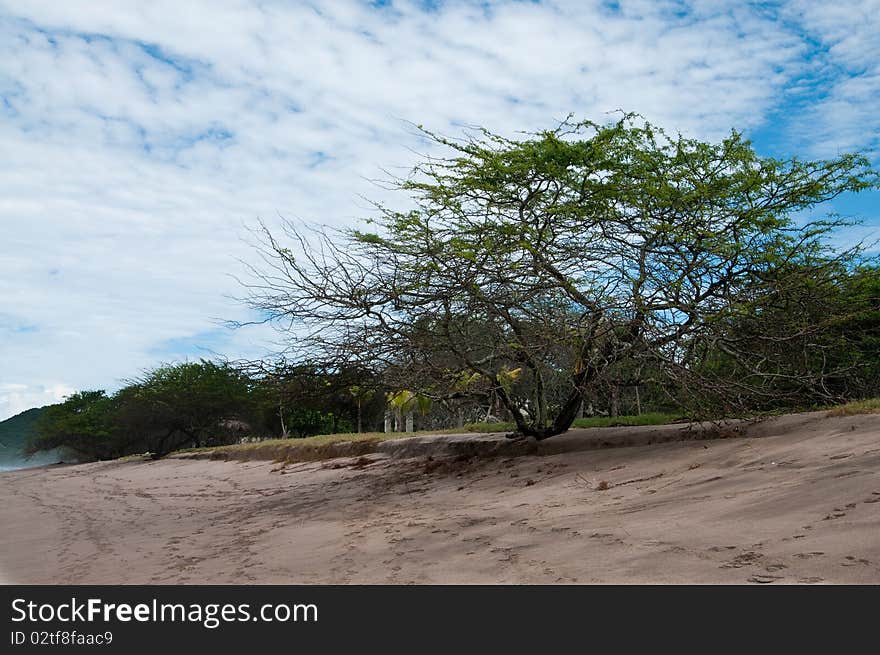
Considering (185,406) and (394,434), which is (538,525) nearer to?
(394,434)

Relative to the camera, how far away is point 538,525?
593cm

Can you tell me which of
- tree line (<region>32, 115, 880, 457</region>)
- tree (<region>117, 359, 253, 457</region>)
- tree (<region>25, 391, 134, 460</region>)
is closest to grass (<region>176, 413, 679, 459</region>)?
tree line (<region>32, 115, 880, 457</region>)

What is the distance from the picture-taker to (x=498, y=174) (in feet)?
34.3

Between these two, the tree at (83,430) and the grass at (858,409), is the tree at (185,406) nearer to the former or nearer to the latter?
the tree at (83,430)

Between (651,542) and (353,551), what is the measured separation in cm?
259

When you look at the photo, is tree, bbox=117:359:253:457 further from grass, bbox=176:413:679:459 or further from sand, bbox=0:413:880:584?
sand, bbox=0:413:880:584

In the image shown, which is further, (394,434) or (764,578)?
(394,434)

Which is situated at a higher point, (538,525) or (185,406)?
(185,406)

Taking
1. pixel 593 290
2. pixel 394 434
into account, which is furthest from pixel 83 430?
pixel 593 290

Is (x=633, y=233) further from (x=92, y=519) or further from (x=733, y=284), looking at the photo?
(x=92, y=519)

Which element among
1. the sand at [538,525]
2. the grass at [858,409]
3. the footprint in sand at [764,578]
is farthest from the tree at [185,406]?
the footprint in sand at [764,578]

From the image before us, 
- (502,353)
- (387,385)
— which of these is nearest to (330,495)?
(387,385)

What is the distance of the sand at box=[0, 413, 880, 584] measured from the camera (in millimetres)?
4133

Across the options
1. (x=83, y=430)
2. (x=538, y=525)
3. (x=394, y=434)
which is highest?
(x=83, y=430)
